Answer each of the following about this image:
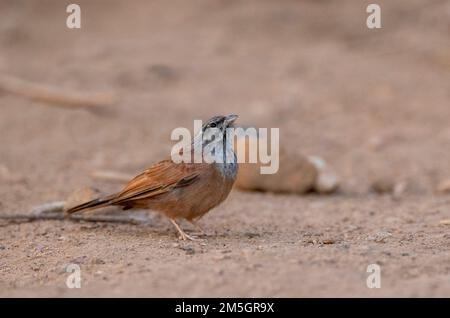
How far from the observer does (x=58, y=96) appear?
11359 mm

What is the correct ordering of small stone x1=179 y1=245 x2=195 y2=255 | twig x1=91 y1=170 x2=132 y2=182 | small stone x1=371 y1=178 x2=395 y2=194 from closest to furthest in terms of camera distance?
small stone x1=179 y1=245 x2=195 y2=255 → twig x1=91 y1=170 x2=132 y2=182 → small stone x1=371 y1=178 x2=395 y2=194

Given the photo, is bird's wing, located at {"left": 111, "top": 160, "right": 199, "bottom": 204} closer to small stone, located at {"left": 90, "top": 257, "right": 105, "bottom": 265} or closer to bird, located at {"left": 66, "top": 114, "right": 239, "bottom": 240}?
bird, located at {"left": 66, "top": 114, "right": 239, "bottom": 240}

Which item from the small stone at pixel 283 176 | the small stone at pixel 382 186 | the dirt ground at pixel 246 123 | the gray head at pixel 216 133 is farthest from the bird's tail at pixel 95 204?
the small stone at pixel 382 186

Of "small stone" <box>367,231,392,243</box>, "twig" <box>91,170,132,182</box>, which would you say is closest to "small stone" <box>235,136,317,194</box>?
"twig" <box>91,170,132,182</box>

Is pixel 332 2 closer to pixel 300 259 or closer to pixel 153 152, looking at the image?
pixel 153 152

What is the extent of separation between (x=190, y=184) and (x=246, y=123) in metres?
4.68

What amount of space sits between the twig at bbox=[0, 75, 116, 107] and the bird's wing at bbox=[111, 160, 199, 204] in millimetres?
4447

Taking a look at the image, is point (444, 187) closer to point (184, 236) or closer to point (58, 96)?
point (184, 236)

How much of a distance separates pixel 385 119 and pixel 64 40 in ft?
18.7

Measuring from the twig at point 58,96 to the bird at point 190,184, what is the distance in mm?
4361

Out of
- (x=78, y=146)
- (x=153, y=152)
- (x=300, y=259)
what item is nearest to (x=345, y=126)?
(x=153, y=152)

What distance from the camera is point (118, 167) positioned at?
9.70 metres

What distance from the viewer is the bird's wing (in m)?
6.83

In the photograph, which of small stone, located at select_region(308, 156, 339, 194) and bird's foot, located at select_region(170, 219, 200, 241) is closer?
bird's foot, located at select_region(170, 219, 200, 241)
